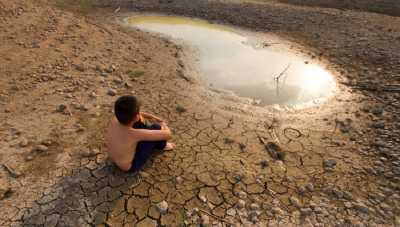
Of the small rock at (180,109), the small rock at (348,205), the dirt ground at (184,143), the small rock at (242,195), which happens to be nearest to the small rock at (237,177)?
the dirt ground at (184,143)

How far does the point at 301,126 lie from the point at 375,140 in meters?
1.03

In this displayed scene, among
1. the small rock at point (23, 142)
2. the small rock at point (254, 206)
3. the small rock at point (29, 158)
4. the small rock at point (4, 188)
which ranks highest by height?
the small rock at point (254, 206)

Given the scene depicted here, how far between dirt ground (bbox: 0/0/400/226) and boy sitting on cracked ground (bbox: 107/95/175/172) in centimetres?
21

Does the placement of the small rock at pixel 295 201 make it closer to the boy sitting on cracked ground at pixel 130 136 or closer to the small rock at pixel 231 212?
the small rock at pixel 231 212

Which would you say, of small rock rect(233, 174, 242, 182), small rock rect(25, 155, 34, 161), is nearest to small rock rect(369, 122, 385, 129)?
small rock rect(233, 174, 242, 182)

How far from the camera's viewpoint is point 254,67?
646cm

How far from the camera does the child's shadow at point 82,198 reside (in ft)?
9.14

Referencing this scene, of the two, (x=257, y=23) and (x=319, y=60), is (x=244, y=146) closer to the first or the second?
(x=319, y=60)

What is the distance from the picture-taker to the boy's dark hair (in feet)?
9.29

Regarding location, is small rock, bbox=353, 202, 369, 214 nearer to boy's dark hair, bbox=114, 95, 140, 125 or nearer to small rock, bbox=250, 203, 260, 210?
small rock, bbox=250, 203, 260, 210

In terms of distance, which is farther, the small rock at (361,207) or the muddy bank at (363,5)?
the muddy bank at (363,5)

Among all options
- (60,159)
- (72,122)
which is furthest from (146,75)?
(60,159)

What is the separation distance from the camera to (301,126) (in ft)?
14.6

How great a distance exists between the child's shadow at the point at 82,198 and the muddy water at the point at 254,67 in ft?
9.64
